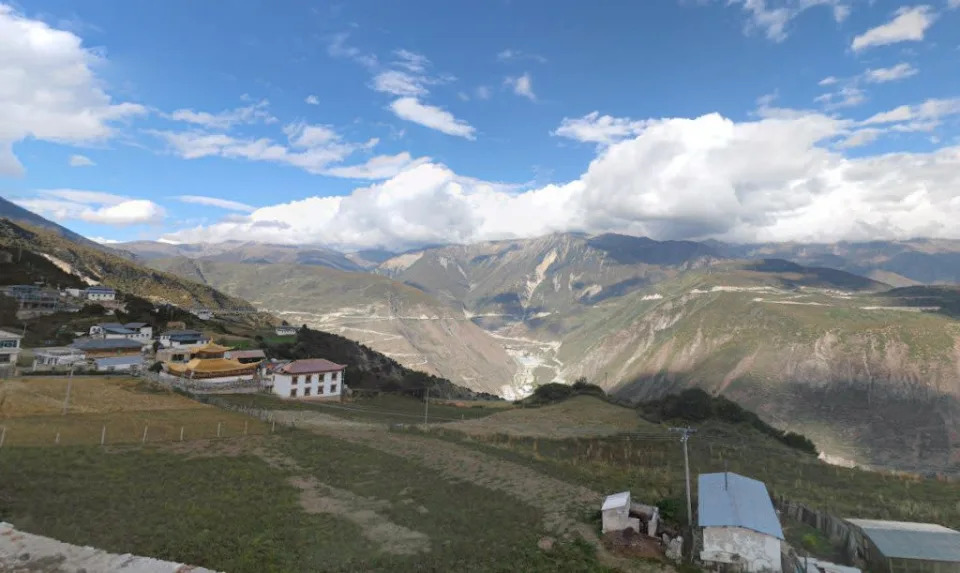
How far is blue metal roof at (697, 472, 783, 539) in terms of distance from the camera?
17.7 meters

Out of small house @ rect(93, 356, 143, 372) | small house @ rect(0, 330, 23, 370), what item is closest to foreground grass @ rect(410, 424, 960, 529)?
small house @ rect(93, 356, 143, 372)

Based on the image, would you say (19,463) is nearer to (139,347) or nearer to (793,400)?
(139,347)

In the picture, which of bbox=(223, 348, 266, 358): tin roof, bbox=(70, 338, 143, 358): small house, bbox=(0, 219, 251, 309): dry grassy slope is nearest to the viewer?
bbox=(70, 338, 143, 358): small house

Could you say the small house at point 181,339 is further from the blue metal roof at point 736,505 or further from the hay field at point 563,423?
the blue metal roof at point 736,505

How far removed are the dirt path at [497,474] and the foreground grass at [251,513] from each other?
3.06 feet

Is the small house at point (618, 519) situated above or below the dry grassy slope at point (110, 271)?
below

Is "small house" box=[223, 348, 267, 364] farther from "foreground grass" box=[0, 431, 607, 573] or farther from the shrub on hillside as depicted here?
the shrub on hillside

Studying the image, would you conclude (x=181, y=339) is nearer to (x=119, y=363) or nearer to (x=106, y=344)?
(x=106, y=344)

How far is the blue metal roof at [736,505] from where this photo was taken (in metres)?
17.7

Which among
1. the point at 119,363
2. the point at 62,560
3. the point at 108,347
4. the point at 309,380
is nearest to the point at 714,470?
the point at 62,560

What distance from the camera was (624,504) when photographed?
1922cm

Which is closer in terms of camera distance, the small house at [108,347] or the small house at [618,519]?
the small house at [618,519]

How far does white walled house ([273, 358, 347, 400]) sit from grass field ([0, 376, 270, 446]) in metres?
12.7

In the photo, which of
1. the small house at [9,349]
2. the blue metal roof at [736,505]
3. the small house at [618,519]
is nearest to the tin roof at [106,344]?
the small house at [9,349]
